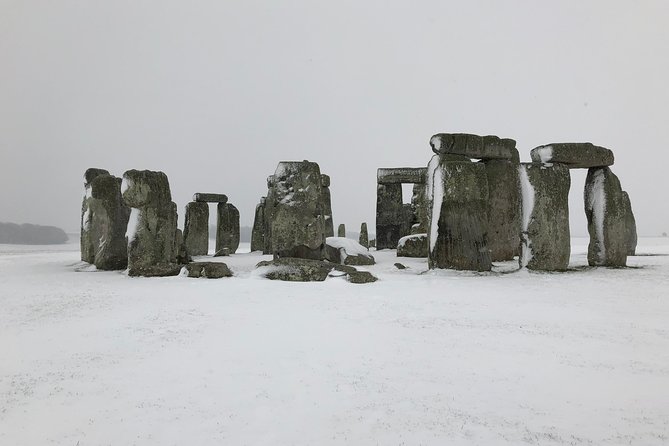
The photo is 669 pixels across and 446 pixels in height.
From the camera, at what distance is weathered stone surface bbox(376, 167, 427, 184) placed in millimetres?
16750

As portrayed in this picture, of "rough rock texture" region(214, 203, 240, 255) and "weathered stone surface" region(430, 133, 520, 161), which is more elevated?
"weathered stone surface" region(430, 133, 520, 161)

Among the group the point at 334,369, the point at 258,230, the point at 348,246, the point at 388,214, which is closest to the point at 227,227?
the point at 258,230

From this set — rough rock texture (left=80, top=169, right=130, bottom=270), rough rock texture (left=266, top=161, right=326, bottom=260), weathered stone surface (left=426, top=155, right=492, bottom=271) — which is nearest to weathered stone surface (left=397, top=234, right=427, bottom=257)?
rough rock texture (left=266, top=161, right=326, bottom=260)

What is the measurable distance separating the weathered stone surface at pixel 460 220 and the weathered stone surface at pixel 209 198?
445 inches

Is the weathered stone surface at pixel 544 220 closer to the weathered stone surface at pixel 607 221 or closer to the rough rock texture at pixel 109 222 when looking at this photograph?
the weathered stone surface at pixel 607 221

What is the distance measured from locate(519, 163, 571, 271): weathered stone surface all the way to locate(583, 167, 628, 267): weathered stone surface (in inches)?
50.6

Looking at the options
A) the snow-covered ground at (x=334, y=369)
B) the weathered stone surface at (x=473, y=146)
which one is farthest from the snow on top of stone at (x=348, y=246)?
the snow-covered ground at (x=334, y=369)

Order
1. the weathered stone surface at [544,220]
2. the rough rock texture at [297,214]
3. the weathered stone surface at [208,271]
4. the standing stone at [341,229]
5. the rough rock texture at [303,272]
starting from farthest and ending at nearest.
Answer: the standing stone at [341,229] < the rough rock texture at [297,214] < the weathered stone surface at [544,220] < the weathered stone surface at [208,271] < the rough rock texture at [303,272]

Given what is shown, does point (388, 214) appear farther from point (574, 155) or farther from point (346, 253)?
point (574, 155)

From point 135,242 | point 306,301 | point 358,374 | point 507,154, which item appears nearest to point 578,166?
point 507,154

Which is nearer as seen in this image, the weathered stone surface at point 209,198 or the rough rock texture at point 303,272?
the rough rock texture at point 303,272

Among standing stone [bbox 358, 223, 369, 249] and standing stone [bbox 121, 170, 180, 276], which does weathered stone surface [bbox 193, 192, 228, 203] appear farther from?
standing stone [bbox 358, 223, 369, 249]

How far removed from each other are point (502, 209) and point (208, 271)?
24.7ft

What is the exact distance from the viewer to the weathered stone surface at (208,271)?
7.67m
